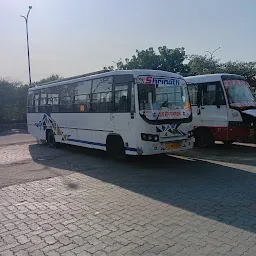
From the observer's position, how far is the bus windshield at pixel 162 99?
342 inches

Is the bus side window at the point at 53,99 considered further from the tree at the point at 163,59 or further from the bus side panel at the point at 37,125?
the tree at the point at 163,59

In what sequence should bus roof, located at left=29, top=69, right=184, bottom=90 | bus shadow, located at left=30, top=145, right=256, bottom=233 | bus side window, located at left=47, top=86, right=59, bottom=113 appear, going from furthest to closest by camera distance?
bus side window, located at left=47, top=86, right=59, bottom=113
bus roof, located at left=29, top=69, right=184, bottom=90
bus shadow, located at left=30, top=145, right=256, bottom=233

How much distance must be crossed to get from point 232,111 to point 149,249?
26.9 feet

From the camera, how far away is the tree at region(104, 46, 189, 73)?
36.6 meters

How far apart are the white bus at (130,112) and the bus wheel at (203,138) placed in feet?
9.55

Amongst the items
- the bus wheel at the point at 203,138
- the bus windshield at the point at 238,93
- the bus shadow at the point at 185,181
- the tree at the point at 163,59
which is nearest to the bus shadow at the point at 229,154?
the bus wheel at the point at 203,138

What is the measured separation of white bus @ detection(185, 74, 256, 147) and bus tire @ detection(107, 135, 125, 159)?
4.04m

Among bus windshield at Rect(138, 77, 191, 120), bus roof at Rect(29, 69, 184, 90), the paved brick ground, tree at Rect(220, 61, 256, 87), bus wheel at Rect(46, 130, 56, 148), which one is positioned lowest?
the paved brick ground

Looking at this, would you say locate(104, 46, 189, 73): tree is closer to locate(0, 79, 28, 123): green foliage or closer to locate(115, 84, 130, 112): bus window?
locate(0, 79, 28, 123): green foliage

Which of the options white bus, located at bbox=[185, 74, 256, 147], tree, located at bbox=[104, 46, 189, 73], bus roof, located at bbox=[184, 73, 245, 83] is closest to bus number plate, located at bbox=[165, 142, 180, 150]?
white bus, located at bbox=[185, 74, 256, 147]

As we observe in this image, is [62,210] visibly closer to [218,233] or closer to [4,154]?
[218,233]

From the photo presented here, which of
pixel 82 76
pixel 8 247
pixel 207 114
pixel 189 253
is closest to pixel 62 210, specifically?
pixel 8 247

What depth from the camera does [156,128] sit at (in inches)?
340

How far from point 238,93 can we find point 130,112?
4.91 meters
